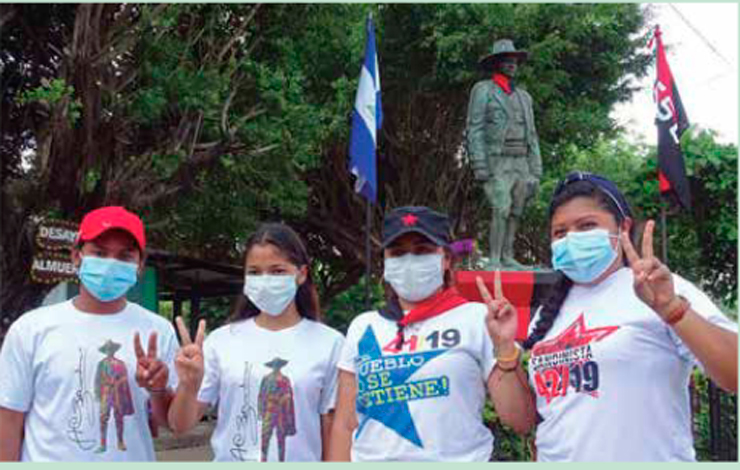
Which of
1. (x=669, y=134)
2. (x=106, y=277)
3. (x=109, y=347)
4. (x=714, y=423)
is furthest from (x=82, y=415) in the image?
(x=669, y=134)

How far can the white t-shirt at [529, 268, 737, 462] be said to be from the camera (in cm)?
244

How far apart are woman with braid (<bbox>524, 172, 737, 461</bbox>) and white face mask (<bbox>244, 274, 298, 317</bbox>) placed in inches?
41.7

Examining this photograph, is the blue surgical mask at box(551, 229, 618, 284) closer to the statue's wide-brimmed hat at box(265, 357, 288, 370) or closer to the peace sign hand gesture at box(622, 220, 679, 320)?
the peace sign hand gesture at box(622, 220, 679, 320)

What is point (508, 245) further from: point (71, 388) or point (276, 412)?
point (71, 388)

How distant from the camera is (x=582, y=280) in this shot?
2773 mm

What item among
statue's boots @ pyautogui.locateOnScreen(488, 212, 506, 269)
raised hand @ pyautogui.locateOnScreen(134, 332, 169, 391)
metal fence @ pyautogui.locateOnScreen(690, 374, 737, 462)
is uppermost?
statue's boots @ pyautogui.locateOnScreen(488, 212, 506, 269)

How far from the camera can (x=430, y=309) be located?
2965 millimetres

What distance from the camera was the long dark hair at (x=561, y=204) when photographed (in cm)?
277

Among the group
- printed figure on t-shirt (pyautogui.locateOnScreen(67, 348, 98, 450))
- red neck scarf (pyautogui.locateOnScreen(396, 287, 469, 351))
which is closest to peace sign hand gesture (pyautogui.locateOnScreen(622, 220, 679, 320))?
red neck scarf (pyautogui.locateOnScreen(396, 287, 469, 351))

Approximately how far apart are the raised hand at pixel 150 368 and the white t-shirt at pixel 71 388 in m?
0.10

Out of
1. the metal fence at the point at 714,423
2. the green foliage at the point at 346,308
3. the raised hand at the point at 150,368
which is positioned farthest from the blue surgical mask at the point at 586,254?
the green foliage at the point at 346,308

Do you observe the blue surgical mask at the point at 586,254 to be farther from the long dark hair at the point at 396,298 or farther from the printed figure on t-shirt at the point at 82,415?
the printed figure on t-shirt at the point at 82,415

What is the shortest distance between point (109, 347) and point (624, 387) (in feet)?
6.14

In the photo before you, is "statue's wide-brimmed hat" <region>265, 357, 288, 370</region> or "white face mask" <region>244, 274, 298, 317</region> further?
"white face mask" <region>244, 274, 298, 317</region>
